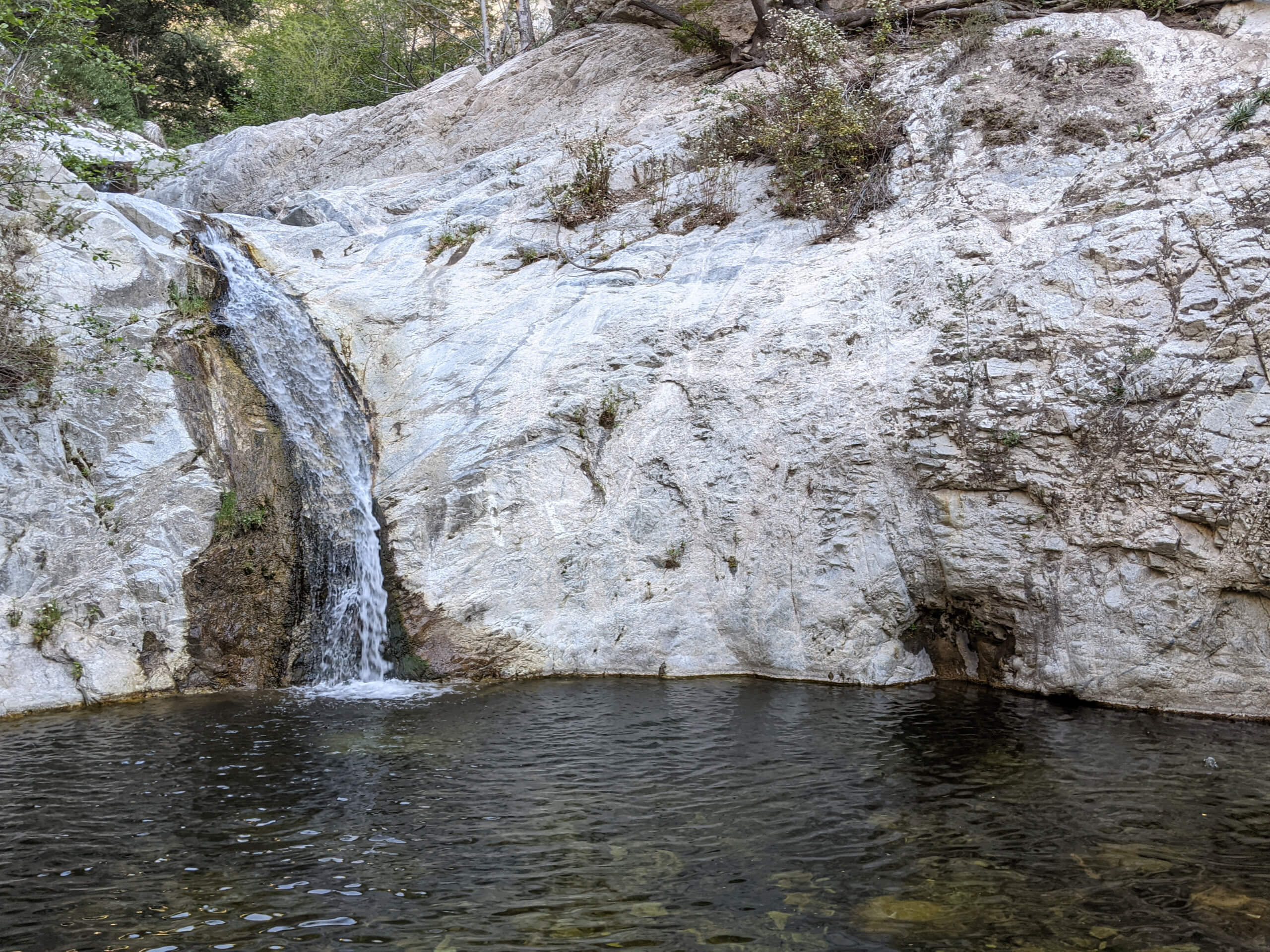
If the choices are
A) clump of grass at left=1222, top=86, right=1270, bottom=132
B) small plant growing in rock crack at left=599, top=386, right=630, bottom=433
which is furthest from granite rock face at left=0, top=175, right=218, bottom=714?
clump of grass at left=1222, top=86, right=1270, bottom=132

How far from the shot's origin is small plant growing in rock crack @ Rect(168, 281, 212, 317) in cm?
1220

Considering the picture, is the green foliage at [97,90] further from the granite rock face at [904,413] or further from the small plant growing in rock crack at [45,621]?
the small plant growing in rock crack at [45,621]

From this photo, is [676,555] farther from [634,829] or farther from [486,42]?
[486,42]

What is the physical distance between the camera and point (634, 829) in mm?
6176

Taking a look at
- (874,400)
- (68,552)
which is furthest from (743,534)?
(68,552)

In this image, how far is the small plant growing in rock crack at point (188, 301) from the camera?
1220cm

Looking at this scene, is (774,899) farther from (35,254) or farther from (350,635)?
(35,254)

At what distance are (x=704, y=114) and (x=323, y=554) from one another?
10982mm

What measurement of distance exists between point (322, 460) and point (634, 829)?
7.58 meters

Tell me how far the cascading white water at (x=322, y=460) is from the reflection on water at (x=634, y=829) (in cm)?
163

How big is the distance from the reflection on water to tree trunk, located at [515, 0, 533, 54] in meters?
20.0

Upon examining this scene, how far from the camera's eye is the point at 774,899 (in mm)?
5180

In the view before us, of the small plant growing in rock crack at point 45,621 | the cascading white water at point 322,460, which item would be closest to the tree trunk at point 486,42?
Answer: the cascading white water at point 322,460

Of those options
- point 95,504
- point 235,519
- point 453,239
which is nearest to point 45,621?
point 95,504
